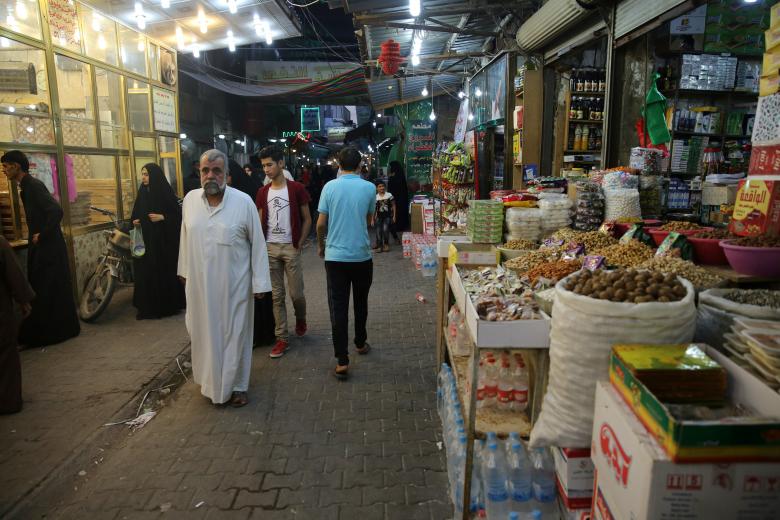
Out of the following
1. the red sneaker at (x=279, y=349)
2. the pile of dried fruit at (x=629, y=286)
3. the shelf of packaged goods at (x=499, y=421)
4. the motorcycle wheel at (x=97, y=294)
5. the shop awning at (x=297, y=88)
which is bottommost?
the red sneaker at (x=279, y=349)

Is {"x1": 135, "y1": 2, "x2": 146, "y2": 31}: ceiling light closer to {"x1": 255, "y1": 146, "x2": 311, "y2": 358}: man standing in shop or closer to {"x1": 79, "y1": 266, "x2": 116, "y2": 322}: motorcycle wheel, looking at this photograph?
{"x1": 79, "y1": 266, "x2": 116, "y2": 322}: motorcycle wheel

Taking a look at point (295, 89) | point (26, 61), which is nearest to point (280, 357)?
point (26, 61)

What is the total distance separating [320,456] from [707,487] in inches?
96.4

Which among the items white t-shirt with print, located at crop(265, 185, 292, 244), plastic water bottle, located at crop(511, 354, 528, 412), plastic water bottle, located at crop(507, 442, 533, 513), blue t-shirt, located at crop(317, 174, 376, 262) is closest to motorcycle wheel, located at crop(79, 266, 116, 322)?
white t-shirt with print, located at crop(265, 185, 292, 244)

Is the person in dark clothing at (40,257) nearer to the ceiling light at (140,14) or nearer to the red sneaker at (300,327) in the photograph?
the red sneaker at (300,327)

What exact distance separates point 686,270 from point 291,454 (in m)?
2.57

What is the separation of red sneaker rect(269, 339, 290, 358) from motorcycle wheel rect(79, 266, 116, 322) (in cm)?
271

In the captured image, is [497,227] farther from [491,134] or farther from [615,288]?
[491,134]

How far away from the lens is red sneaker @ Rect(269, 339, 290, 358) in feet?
16.0

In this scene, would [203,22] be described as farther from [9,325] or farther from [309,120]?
[309,120]

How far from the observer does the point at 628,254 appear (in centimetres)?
283

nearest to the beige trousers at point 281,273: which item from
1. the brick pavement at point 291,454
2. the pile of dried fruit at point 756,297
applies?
the brick pavement at point 291,454

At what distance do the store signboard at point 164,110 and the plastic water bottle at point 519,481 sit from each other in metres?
8.90

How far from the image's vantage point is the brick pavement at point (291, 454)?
2723 millimetres
